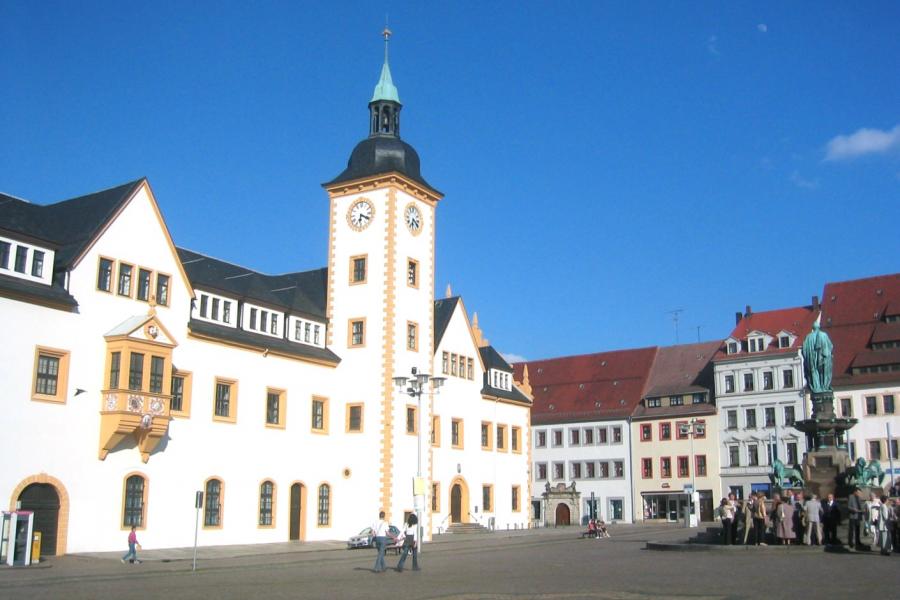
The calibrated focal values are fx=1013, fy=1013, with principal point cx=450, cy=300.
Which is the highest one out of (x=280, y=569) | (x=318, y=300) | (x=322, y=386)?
(x=318, y=300)

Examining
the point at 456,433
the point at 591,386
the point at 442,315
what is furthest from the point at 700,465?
the point at 442,315

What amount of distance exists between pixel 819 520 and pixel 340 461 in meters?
27.2

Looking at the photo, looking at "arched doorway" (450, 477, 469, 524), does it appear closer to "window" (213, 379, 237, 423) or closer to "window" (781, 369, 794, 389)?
"window" (213, 379, 237, 423)

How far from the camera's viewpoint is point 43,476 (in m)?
35.9

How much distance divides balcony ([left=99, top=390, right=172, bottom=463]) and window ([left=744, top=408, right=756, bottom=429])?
53634 millimetres

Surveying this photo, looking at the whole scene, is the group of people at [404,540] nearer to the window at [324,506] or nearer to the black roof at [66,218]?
the black roof at [66,218]

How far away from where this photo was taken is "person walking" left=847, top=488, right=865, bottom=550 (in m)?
28.3

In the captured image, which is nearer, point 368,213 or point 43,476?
point 43,476

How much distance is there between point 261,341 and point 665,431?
45866 millimetres

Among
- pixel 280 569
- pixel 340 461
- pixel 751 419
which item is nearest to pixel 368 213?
pixel 340 461

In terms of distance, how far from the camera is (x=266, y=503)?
4656 centimetres

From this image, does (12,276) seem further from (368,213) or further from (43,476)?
(368,213)

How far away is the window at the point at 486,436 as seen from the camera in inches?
2450

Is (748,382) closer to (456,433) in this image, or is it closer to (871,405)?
(871,405)
